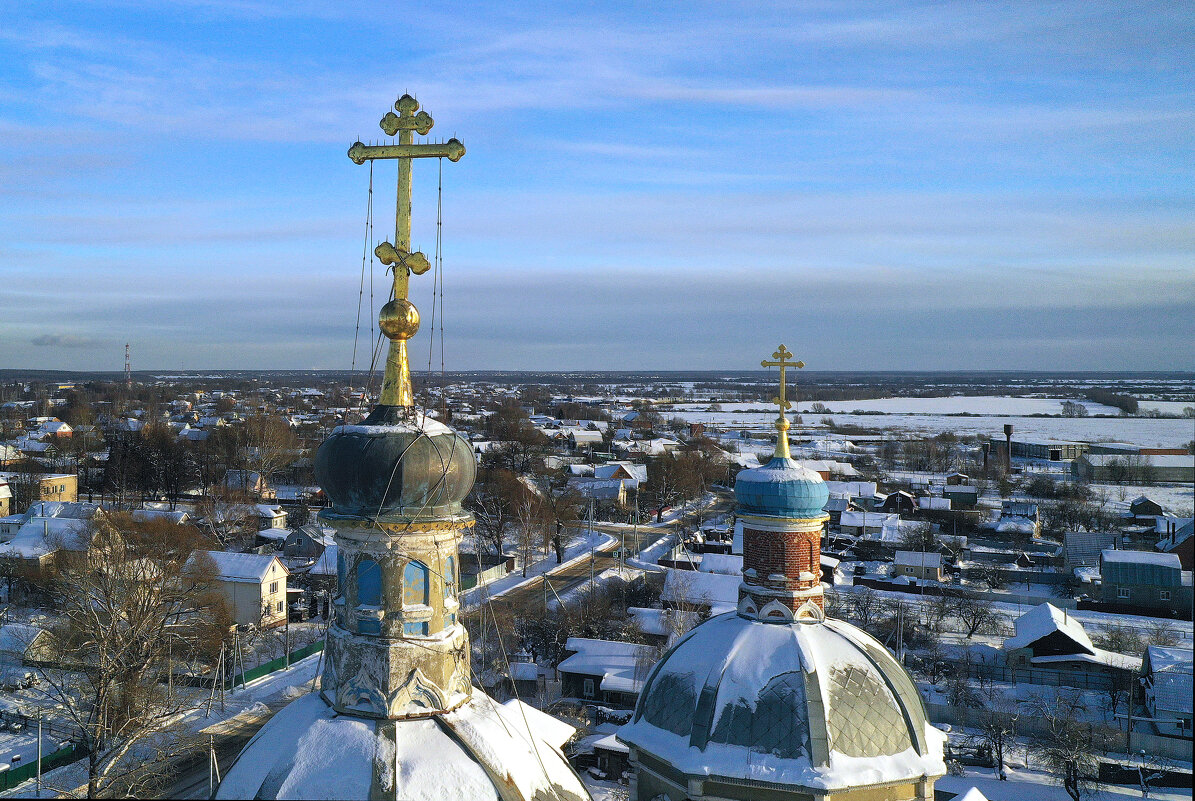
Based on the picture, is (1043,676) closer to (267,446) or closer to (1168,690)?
(1168,690)

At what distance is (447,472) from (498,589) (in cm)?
2727

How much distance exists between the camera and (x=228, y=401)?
10275cm

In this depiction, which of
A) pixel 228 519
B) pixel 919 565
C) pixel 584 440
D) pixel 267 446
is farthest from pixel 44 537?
pixel 584 440

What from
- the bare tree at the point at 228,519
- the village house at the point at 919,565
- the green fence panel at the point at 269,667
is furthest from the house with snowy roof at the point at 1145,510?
the bare tree at the point at 228,519

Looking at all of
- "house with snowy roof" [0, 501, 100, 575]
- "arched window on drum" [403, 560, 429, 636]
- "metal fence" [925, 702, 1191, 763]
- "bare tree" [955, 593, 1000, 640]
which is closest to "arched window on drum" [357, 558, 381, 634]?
"arched window on drum" [403, 560, 429, 636]

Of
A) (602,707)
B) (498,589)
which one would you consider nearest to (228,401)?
(498,589)

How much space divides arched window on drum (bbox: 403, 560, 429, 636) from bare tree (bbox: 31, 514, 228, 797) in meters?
9.75

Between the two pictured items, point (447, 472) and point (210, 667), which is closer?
point (447, 472)

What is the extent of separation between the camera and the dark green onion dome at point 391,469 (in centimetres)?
531

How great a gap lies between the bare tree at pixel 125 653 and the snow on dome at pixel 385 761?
362 inches

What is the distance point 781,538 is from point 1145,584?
2615cm

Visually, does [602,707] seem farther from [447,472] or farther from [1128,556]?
[1128,556]

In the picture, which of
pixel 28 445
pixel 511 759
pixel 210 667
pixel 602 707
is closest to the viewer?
pixel 511 759

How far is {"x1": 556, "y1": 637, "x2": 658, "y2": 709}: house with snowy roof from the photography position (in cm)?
2086
